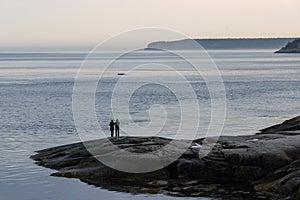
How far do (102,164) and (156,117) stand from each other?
3240 centimetres

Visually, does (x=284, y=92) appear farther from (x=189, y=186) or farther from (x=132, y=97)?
(x=189, y=186)

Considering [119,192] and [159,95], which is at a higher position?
[159,95]

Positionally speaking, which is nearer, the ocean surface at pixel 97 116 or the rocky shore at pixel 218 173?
the rocky shore at pixel 218 173

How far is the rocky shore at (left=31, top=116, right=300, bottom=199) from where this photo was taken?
3341 centimetres

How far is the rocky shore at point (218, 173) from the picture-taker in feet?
110

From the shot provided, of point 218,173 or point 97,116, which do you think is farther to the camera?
point 97,116

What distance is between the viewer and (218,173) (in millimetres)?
35938

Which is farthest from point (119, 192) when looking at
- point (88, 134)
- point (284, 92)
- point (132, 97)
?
point (284, 92)

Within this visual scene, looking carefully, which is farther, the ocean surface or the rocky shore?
the ocean surface

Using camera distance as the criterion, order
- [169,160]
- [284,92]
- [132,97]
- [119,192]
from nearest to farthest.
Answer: [119,192] < [169,160] < [132,97] < [284,92]

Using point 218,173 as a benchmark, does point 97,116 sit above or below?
above

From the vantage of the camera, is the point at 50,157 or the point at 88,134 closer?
the point at 50,157

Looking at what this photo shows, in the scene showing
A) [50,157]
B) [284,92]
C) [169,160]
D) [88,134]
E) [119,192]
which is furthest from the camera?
[284,92]

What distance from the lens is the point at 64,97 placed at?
10244cm
